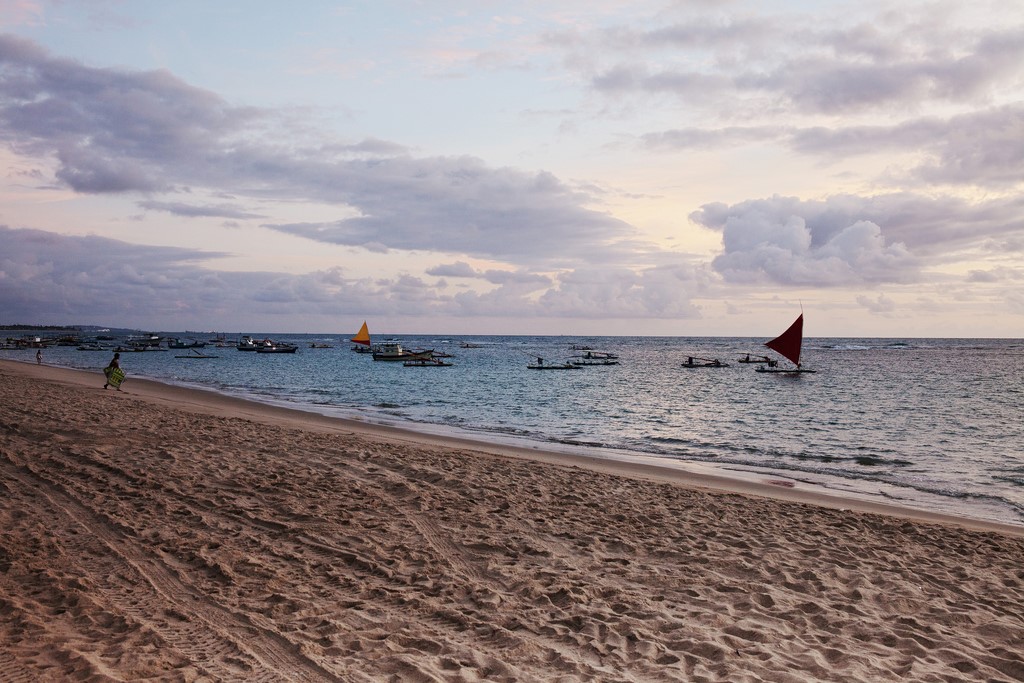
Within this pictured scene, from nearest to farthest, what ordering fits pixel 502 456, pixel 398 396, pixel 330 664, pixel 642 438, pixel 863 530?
pixel 330 664 < pixel 863 530 < pixel 502 456 < pixel 642 438 < pixel 398 396

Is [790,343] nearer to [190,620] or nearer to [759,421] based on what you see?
[759,421]

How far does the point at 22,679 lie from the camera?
467 cm

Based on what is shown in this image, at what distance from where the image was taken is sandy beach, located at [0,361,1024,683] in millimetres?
5414

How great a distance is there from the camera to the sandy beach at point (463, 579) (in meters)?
5.41

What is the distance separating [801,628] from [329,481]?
7784mm

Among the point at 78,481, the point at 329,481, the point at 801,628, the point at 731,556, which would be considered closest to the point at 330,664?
the point at 801,628

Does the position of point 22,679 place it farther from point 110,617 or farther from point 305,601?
point 305,601

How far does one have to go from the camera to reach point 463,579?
727 centimetres

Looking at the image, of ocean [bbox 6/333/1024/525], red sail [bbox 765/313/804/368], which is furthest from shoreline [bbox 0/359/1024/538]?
red sail [bbox 765/313/804/368]

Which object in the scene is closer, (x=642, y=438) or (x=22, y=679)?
(x=22, y=679)

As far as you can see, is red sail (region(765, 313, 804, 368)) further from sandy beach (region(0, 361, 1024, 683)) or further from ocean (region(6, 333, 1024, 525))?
sandy beach (region(0, 361, 1024, 683))

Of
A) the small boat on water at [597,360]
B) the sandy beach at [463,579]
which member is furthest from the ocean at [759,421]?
the small boat on water at [597,360]

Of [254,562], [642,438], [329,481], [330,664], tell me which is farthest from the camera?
[642,438]

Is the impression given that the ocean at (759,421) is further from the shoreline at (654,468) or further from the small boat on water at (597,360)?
the small boat on water at (597,360)
